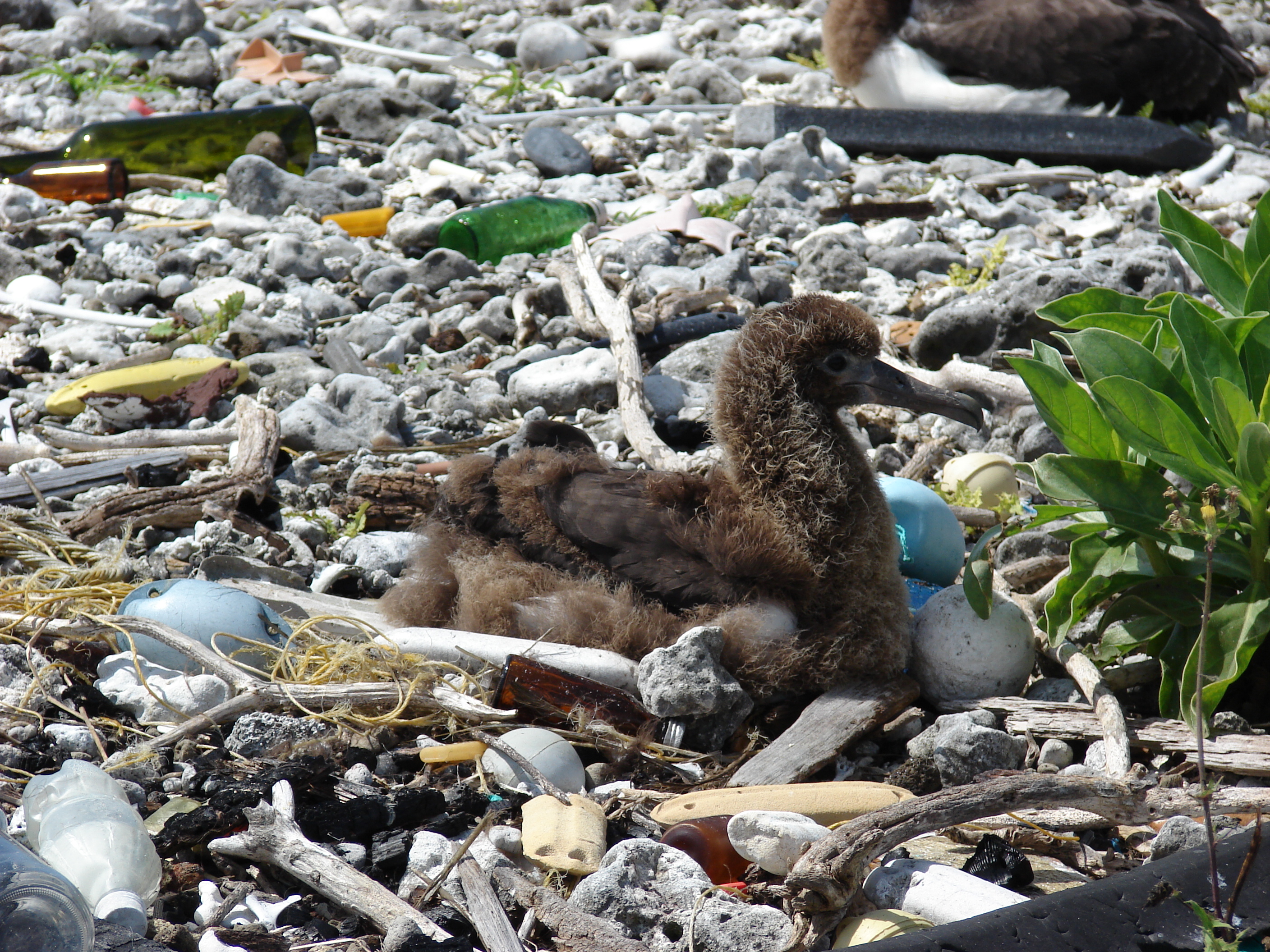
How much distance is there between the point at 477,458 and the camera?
3.82 meters

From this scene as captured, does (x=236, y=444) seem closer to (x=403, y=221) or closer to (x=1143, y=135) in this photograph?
(x=403, y=221)

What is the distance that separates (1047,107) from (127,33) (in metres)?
7.66

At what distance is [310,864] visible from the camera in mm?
2367

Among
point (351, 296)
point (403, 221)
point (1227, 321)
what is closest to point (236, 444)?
point (351, 296)

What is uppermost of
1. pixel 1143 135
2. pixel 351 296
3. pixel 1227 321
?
pixel 1227 321

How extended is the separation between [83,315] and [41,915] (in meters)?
4.38

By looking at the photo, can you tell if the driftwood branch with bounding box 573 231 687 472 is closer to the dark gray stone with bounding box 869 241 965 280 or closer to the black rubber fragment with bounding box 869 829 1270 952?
the dark gray stone with bounding box 869 241 965 280

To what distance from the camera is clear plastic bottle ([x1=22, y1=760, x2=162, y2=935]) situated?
2.17 m

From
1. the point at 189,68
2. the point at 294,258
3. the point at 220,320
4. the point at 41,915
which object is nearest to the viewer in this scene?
the point at 41,915

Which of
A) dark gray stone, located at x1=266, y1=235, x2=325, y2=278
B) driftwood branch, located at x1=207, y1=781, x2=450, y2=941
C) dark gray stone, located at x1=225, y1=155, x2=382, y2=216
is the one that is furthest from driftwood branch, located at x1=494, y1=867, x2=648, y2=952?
dark gray stone, located at x1=225, y1=155, x2=382, y2=216

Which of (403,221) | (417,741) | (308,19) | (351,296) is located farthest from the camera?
(308,19)

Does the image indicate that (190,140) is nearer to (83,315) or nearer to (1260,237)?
(83,315)

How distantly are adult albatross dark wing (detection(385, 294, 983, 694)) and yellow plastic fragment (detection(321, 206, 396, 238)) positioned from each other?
12.0 ft

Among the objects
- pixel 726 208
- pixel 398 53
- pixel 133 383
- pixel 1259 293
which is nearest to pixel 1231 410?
pixel 1259 293
